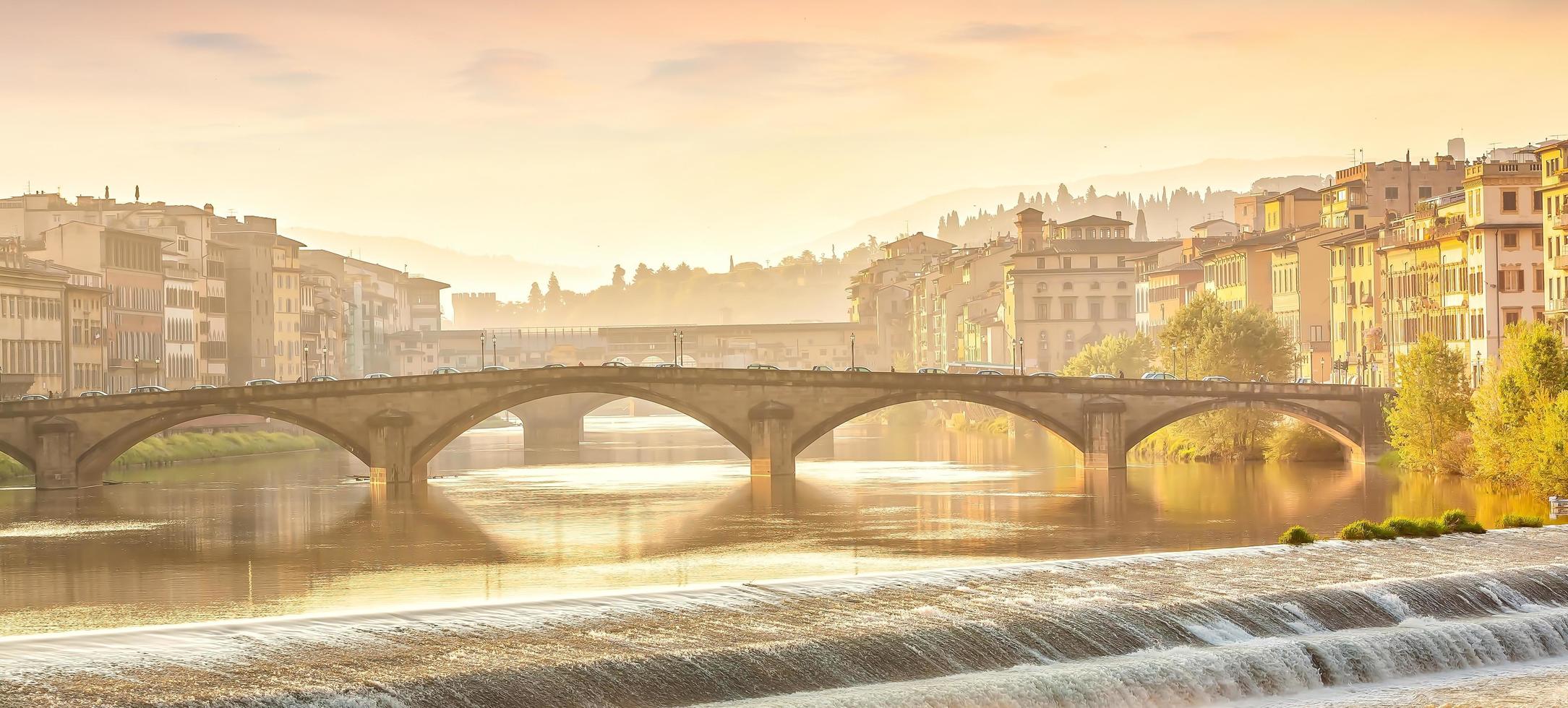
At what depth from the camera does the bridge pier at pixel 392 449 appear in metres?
78.8

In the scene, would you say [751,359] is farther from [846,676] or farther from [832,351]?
[846,676]

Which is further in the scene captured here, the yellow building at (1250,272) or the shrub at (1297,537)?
the yellow building at (1250,272)

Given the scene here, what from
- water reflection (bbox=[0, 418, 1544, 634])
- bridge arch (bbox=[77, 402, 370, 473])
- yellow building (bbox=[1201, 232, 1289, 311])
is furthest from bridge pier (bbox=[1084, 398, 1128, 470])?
bridge arch (bbox=[77, 402, 370, 473])

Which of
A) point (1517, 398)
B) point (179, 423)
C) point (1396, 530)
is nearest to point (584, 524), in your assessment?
point (1396, 530)

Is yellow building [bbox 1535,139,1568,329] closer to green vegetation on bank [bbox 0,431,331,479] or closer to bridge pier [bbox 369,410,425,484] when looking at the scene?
bridge pier [bbox 369,410,425,484]

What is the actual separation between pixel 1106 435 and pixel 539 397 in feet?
74.4

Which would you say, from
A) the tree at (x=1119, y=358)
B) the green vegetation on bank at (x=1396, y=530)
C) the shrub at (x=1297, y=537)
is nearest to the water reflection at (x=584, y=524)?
the shrub at (x=1297, y=537)

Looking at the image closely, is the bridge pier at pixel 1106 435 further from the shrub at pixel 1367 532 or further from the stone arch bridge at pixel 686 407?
the shrub at pixel 1367 532

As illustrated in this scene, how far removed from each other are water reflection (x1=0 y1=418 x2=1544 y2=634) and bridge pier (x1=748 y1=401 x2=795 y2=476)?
1293mm

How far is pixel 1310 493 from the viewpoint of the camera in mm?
66000

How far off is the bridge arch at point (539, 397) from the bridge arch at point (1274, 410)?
16.0 meters

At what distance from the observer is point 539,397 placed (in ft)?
265

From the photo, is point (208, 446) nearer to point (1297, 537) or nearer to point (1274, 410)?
point (1274, 410)

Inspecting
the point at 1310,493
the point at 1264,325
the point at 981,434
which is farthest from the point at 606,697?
the point at 981,434
